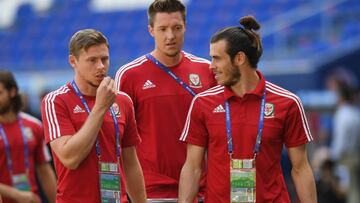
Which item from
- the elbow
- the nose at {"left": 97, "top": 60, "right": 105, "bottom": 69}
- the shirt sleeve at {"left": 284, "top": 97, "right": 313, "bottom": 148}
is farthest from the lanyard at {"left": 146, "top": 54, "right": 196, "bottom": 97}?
the elbow

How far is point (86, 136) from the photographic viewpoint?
5270 mm

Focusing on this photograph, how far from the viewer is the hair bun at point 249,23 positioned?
5898 millimetres

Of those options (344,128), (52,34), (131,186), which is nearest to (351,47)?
(344,128)

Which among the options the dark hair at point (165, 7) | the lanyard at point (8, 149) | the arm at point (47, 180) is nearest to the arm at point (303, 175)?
the dark hair at point (165, 7)

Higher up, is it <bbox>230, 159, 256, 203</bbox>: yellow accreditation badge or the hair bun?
the hair bun

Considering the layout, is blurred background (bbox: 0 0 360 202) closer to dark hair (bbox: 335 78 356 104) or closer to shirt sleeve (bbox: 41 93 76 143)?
dark hair (bbox: 335 78 356 104)

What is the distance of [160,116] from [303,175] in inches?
53.6

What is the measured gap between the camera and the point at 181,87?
22.2ft

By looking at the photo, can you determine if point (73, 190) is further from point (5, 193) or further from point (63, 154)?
point (5, 193)

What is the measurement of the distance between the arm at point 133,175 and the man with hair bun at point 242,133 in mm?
377

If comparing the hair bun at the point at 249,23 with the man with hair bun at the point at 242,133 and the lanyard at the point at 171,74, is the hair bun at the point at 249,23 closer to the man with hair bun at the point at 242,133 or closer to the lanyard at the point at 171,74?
the man with hair bun at the point at 242,133

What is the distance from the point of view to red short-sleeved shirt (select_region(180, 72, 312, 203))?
5680mm

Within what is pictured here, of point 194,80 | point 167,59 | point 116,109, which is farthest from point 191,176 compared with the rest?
point 167,59

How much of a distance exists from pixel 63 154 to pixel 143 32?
1570cm
